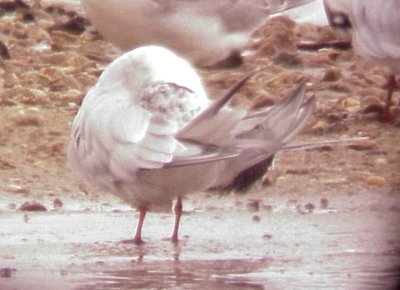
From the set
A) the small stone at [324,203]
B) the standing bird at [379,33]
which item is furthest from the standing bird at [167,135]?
the standing bird at [379,33]

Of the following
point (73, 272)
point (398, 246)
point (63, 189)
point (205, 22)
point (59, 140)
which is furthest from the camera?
point (205, 22)

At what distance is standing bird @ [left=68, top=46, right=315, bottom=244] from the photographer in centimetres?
515

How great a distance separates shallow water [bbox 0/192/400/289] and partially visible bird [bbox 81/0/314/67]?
2.06 metres

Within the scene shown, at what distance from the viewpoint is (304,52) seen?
355 inches

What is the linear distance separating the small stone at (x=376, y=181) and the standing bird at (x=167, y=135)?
3.15 feet

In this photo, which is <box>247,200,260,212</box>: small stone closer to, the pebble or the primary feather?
the primary feather

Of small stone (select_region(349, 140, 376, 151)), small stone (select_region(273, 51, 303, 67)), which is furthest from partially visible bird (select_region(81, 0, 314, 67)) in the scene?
small stone (select_region(349, 140, 376, 151))

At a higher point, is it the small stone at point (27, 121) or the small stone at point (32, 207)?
the small stone at point (32, 207)

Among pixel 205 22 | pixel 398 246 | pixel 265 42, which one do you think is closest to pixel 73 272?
pixel 398 246

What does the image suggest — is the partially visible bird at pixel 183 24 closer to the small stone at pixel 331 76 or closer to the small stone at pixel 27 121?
the small stone at pixel 331 76

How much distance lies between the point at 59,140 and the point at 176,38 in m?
1.33

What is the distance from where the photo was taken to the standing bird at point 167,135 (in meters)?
5.15

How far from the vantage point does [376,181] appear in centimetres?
642

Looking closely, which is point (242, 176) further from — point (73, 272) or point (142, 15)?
point (142, 15)
